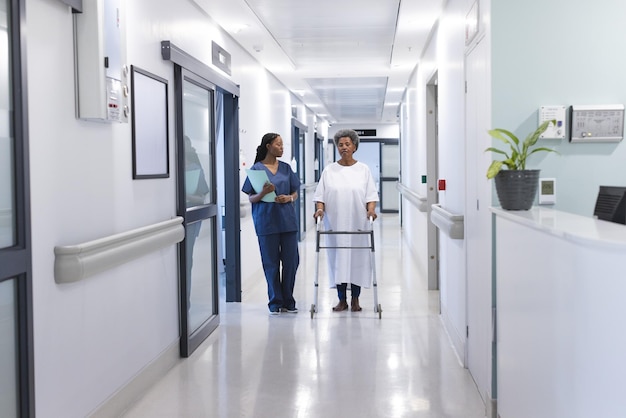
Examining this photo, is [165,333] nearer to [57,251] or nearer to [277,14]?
[57,251]

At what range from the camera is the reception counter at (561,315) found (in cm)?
183

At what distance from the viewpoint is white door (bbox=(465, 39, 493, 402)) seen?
3.59 meters

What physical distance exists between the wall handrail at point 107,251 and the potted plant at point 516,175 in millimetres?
1888

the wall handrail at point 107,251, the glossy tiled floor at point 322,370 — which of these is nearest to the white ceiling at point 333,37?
the wall handrail at point 107,251

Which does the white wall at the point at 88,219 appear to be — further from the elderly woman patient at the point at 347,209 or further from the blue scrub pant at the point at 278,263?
the elderly woman patient at the point at 347,209

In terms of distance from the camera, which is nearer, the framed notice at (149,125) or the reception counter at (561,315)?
the reception counter at (561,315)

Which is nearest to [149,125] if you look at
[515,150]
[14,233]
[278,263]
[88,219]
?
[88,219]

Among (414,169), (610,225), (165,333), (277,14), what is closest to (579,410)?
(610,225)

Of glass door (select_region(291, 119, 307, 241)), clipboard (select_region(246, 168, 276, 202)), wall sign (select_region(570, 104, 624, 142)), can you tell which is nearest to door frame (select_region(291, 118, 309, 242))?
glass door (select_region(291, 119, 307, 241))

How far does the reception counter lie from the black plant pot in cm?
7

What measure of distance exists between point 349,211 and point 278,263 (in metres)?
0.83

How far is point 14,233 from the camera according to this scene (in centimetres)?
263

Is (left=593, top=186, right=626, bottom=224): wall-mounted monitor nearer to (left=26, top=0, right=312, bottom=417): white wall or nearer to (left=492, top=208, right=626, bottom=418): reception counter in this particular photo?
(left=492, top=208, right=626, bottom=418): reception counter

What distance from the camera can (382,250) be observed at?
11016 millimetres
